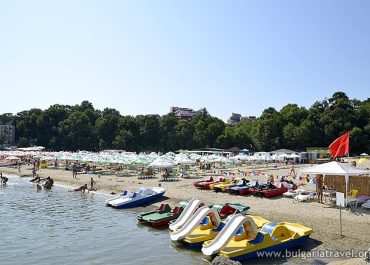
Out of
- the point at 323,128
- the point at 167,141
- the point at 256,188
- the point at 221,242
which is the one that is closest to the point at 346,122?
the point at 323,128

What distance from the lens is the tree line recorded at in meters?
95.8

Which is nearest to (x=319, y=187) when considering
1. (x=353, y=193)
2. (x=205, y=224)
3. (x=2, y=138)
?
(x=353, y=193)

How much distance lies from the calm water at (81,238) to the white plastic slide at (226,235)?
1.94ft

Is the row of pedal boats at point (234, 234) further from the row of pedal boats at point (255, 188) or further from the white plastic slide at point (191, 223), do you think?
the row of pedal boats at point (255, 188)

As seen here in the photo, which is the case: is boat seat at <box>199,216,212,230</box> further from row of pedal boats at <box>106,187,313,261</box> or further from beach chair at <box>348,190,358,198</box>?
beach chair at <box>348,190,358,198</box>

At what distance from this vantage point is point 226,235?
52.3 ft

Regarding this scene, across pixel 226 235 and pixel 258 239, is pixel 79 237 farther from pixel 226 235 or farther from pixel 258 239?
pixel 258 239

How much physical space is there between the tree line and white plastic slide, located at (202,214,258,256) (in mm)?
81617

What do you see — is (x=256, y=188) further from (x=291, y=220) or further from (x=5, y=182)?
(x=5, y=182)

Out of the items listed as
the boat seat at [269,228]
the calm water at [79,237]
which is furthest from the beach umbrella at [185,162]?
the boat seat at [269,228]

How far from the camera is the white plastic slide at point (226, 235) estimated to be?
15467 mm

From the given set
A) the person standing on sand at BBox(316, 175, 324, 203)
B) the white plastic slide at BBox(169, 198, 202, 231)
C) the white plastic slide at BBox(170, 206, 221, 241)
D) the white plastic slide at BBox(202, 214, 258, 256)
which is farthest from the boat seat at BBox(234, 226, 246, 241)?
the person standing on sand at BBox(316, 175, 324, 203)

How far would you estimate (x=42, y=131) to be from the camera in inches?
4882

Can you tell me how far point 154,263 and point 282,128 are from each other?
88.2 meters
